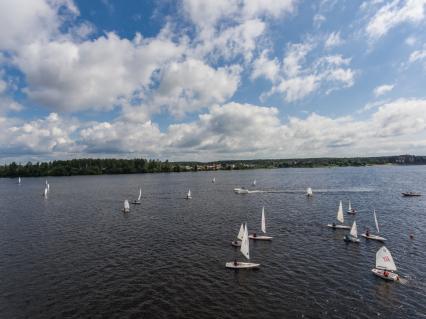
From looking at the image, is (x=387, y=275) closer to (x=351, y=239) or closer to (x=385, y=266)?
(x=385, y=266)

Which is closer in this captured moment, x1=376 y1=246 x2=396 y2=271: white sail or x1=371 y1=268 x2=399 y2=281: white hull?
x1=371 y1=268 x2=399 y2=281: white hull

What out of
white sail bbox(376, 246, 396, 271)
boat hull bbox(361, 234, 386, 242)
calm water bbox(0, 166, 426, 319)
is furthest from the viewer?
boat hull bbox(361, 234, 386, 242)

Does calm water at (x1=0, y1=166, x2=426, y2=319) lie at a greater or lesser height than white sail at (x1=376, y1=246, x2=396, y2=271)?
lesser

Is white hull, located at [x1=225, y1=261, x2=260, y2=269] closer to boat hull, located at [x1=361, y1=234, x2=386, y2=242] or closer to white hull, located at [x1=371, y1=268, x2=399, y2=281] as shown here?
white hull, located at [x1=371, y1=268, x2=399, y2=281]

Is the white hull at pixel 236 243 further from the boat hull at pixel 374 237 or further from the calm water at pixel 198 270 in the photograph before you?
the boat hull at pixel 374 237

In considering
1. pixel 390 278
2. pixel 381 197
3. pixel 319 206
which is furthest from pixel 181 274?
pixel 381 197

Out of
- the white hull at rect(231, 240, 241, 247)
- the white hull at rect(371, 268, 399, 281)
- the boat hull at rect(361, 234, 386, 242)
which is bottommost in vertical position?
the white hull at rect(371, 268, 399, 281)

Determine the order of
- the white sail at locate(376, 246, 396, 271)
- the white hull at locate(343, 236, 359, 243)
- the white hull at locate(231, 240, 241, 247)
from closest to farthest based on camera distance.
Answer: the white sail at locate(376, 246, 396, 271) → the white hull at locate(231, 240, 241, 247) → the white hull at locate(343, 236, 359, 243)

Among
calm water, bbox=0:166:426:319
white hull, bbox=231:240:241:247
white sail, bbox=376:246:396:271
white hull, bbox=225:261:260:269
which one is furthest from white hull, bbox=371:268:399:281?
white hull, bbox=231:240:241:247

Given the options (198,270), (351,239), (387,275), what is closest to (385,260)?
(387,275)
